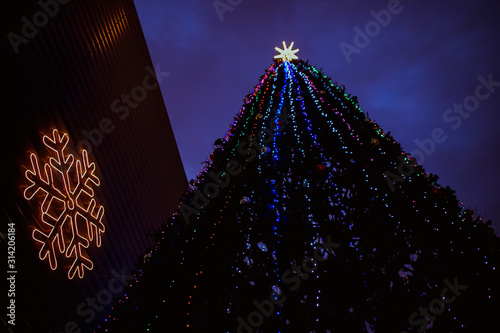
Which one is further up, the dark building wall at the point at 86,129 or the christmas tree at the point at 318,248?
the dark building wall at the point at 86,129

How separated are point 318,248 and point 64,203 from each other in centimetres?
479

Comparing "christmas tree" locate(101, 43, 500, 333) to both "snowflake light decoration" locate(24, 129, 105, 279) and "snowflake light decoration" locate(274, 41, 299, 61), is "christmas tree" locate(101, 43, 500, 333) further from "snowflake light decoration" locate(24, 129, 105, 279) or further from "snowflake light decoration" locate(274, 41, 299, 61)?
"snowflake light decoration" locate(24, 129, 105, 279)

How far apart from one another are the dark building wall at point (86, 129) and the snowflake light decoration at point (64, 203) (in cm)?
17

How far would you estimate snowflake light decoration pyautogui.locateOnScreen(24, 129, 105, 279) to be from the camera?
493 cm

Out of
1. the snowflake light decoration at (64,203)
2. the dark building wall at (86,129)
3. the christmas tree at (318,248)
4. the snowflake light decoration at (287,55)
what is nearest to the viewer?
the christmas tree at (318,248)

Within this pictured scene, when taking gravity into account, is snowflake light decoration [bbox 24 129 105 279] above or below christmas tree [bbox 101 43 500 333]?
above

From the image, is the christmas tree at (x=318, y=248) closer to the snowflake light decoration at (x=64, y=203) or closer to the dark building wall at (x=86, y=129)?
the dark building wall at (x=86, y=129)

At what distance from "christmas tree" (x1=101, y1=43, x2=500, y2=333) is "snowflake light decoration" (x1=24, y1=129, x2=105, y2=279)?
2307 millimetres

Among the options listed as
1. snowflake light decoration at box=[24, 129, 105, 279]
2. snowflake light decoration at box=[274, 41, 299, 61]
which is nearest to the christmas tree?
snowflake light decoration at box=[274, 41, 299, 61]

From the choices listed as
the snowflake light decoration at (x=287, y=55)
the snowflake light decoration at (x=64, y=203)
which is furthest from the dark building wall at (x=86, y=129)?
the snowflake light decoration at (x=287, y=55)

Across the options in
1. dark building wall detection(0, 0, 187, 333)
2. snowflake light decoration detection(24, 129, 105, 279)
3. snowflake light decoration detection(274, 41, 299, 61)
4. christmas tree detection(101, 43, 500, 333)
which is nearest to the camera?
christmas tree detection(101, 43, 500, 333)

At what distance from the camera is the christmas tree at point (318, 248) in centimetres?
338

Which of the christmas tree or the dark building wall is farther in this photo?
the dark building wall

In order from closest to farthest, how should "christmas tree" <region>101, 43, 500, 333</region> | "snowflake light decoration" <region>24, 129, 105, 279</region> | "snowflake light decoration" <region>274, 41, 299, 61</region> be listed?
"christmas tree" <region>101, 43, 500, 333</region>, "snowflake light decoration" <region>24, 129, 105, 279</region>, "snowflake light decoration" <region>274, 41, 299, 61</region>
